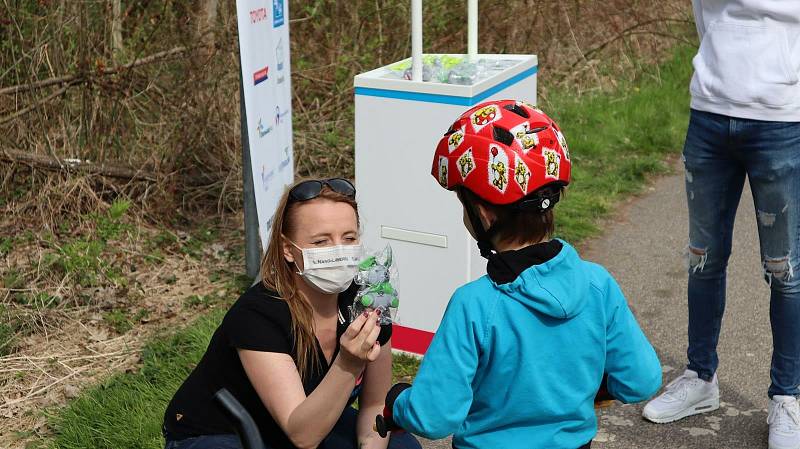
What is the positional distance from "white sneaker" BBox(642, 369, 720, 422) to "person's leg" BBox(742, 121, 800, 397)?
0.93 ft

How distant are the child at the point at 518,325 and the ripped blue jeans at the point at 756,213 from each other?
1.42m

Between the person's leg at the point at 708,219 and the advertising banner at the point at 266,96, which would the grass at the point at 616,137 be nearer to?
the advertising banner at the point at 266,96

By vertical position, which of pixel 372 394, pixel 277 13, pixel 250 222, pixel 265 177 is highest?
pixel 277 13

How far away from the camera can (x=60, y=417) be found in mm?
4160

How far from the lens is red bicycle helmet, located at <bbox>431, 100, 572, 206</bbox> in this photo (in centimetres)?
245

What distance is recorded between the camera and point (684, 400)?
14.0 feet

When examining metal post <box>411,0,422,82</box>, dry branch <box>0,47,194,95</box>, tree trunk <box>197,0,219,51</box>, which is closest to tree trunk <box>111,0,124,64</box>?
dry branch <box>0,47,194,95</box>

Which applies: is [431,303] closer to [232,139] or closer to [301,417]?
[301,417]

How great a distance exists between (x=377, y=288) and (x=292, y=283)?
318 mm

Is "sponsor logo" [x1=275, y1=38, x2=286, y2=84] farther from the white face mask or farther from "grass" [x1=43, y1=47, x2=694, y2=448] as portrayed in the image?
the white face mask

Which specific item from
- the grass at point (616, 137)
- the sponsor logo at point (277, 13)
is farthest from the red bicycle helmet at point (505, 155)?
the grass at point (616, 137)

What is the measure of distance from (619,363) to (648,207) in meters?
4.81

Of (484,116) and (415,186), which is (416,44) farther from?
(484,116)

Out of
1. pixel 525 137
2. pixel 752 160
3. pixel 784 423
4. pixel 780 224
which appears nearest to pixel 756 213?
pixel 780 224
